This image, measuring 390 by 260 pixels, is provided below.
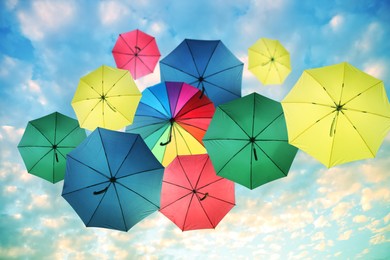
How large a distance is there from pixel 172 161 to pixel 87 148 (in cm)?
333

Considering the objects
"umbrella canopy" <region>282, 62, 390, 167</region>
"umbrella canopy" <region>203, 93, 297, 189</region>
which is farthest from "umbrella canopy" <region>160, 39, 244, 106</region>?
"umbrella canopy" <region>282, 62, 390, 167</region>

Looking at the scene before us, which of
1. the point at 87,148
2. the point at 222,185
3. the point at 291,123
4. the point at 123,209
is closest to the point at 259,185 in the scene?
the point at 222,185

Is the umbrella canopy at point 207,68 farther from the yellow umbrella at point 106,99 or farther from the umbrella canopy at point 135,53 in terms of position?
the umbrella canopy at point 135,53

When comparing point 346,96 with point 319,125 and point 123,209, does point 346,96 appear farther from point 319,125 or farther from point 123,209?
point 123,209

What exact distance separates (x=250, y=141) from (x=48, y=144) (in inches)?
360

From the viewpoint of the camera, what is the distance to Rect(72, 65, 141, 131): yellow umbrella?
982 centimetres

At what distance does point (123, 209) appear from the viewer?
8461mm

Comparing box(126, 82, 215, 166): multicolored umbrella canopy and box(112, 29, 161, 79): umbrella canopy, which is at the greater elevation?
box(112, 29, 161, 79): umbrella canopy

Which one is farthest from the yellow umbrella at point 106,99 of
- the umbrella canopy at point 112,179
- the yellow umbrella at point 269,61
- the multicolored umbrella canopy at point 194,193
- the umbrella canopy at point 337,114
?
the yellow umbrella at point 269,61

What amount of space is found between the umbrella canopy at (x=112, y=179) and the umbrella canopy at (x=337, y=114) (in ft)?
16.9

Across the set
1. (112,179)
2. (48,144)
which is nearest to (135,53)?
(48,144)

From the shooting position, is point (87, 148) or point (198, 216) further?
point (198, 216)

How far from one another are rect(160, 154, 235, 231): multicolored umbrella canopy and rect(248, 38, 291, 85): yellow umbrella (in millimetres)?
7317

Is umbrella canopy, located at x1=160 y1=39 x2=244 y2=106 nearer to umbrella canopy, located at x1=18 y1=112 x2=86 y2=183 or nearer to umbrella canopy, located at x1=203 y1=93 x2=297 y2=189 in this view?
umbrella canopy, located at x1=203 y1=93 x2=297 y2=189
